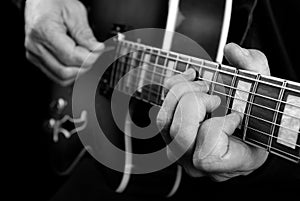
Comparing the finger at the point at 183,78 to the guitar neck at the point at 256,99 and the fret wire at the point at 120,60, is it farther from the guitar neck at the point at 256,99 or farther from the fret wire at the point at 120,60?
the fret wire at the point at 120,60

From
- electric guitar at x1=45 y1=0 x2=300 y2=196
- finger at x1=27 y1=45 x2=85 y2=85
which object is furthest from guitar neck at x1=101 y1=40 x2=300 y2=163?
finger at x1=27 y1=45 x2=85 y2=85

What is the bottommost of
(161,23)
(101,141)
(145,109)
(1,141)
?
(1,141)

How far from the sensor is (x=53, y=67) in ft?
2.20

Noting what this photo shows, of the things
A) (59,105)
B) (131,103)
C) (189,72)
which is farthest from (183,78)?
(59,105)

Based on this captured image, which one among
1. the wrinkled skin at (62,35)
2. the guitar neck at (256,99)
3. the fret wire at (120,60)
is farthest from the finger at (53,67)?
the guitar neck at (256,99)

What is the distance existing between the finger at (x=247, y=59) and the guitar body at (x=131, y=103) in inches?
3.0

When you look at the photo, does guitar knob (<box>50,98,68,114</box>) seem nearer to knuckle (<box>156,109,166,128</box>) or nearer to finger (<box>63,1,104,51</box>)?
finger (<box>63,1,104,51</box>)

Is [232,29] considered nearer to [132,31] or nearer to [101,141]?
[132,31]

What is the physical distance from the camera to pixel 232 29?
1.35 ft

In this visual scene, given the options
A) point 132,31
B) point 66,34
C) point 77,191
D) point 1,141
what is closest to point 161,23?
point 132,31

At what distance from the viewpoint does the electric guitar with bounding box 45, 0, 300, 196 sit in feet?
1.04

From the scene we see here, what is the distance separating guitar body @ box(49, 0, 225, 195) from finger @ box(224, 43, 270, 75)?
0.25 feet

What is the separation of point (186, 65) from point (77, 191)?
38 cm

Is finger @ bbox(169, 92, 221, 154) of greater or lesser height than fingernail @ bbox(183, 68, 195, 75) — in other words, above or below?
below
